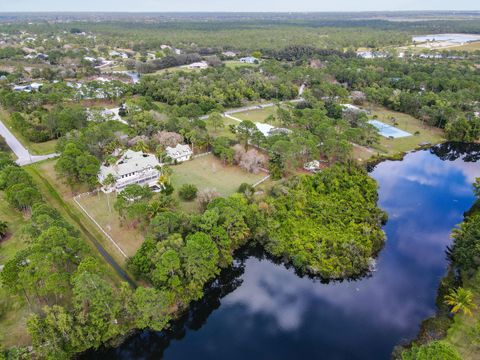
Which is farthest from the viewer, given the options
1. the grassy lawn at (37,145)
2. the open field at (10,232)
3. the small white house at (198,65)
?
the small white house at (198,65)

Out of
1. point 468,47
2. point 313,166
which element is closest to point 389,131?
point 313,166

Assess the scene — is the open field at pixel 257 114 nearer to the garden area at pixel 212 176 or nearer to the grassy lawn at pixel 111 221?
the garden area at pixel 212 176

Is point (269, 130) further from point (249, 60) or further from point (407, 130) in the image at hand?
point (249, 60)

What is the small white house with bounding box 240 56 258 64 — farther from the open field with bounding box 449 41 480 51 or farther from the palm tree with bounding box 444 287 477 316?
the palm tree with bounding box 444 287 477 316

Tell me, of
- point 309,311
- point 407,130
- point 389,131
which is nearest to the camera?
point 309,311

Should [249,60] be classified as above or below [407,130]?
above

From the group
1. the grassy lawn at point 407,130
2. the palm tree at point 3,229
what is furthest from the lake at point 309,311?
the grassy lawn at point 407,130

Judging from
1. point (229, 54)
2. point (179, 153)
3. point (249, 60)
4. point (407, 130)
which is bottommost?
point (407, 130)

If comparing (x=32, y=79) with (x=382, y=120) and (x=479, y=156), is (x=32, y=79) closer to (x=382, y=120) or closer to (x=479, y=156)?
(x=382, y=120)
